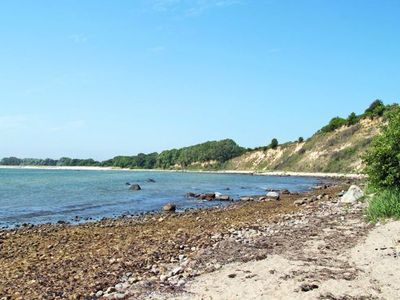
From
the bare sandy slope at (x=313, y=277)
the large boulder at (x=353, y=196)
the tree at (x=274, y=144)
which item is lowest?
the bare sandy slope at (x=313, y=277)

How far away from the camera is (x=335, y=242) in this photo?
1580cm

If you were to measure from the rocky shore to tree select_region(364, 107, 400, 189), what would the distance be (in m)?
2.21

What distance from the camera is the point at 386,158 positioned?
22.3m

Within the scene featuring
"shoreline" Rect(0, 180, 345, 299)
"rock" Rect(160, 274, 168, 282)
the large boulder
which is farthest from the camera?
the large boulder

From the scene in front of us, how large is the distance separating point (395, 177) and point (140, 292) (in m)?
15.6

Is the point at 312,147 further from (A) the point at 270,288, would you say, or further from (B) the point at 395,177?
(A) the point at 270,288

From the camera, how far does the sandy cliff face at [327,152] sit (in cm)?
12089

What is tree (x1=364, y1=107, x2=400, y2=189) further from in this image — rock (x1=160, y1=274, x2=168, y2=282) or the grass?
rock (x1=160, y1=274, x2=168, y2=282)

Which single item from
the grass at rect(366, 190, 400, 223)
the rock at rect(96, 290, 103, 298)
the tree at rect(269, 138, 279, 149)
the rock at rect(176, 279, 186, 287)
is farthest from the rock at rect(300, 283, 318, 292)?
the tree at rect(269, 138, 279, 149)

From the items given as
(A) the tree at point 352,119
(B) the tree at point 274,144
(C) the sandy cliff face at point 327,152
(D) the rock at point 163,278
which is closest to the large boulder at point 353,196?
(D) the rock at point 163,278

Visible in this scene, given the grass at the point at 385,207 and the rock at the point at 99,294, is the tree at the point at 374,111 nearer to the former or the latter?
the grass at the point at 385,207

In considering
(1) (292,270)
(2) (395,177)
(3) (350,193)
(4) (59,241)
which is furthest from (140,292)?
(3) (350,193)

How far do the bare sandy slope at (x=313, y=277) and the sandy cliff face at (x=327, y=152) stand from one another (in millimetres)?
97537

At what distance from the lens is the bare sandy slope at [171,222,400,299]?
10125 millimetres
